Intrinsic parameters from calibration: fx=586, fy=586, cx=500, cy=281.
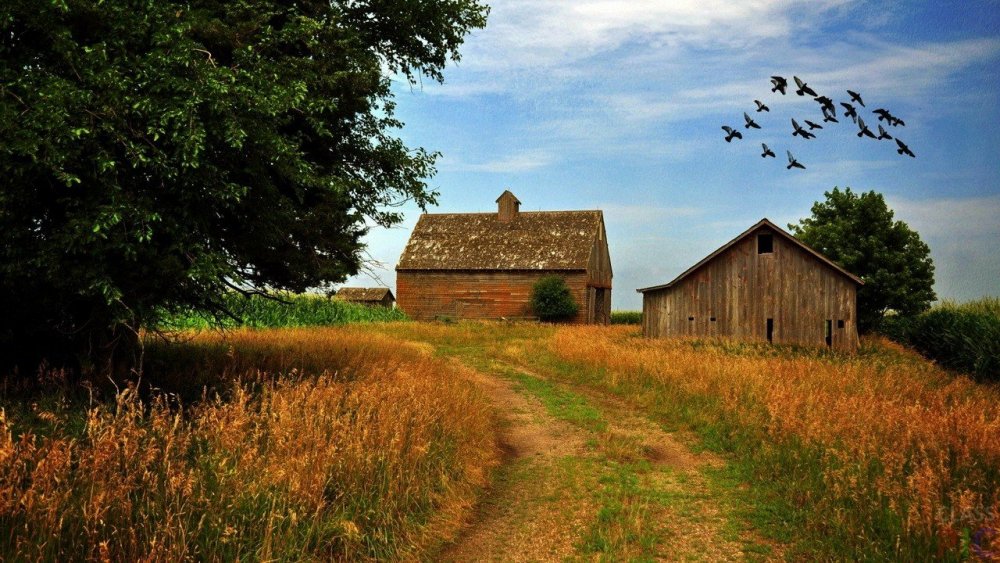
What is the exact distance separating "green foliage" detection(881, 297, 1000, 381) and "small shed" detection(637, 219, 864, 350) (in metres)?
3.95

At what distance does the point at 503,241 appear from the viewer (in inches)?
1794

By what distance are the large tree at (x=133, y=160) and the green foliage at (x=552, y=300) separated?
98.4 feet

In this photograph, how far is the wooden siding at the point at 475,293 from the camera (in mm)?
42438

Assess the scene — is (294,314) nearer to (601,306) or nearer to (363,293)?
(601,306)

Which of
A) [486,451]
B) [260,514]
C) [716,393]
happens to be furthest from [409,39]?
[260,514]

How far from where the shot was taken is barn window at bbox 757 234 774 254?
26811 millimetres

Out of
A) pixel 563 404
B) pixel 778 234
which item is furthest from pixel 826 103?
pixel 778 234

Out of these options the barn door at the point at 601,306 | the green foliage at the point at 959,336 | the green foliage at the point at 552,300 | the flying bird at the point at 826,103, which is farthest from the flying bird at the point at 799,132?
the barn door at the point at 601,306

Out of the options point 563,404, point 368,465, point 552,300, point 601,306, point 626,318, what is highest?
point 552,300

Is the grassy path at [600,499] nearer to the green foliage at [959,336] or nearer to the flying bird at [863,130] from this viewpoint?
the flying bird at [863,130]

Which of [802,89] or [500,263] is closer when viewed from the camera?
[802,89]

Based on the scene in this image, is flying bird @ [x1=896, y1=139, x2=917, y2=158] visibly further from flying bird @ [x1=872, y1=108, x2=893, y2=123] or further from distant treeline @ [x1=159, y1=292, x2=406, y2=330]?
distant treeline @ [x1=159, y1=292, x2=406, y2=330]

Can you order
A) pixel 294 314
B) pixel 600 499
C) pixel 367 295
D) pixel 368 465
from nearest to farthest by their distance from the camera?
pixel 368 465, pixel 600 499, pixel 294 314, pixel 367 295

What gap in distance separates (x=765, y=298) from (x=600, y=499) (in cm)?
2124
